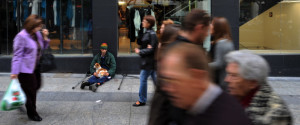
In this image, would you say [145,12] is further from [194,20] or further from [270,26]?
[194,20]

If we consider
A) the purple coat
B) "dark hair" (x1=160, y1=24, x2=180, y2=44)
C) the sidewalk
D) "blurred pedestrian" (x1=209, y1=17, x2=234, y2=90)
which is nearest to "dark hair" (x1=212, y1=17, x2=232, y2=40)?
"blurred pedestrian" (x1=209, y1=17, x2=234, y2=90)

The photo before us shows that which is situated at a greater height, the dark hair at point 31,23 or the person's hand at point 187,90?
the dark hair at point 31,23

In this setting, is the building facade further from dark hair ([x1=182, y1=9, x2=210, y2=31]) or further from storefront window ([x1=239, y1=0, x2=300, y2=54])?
dark hair ([x1=182, y1=9, x2=210, y2=31])

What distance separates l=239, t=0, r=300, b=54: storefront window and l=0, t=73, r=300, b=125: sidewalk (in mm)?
1125

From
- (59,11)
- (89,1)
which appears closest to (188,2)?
(89,1)

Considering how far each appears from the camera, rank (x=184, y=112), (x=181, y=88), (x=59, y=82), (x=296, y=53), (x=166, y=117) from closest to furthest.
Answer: (x=181, y=88) → (x=184, y=112) → (x=166, y=117) → (x=59, y=82) → (x=296, y=53)

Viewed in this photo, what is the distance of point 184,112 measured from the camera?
169 centimetres

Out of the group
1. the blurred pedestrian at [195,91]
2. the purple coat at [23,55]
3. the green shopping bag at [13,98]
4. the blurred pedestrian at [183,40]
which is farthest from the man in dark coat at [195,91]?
the purple coat at [23,55]

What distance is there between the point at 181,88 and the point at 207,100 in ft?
0.43

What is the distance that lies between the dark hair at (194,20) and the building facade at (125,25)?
25.7 feet

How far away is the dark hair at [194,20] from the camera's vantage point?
2308 mm

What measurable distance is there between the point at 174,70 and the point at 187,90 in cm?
11

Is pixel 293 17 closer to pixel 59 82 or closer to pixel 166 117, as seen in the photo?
pixel 59 82

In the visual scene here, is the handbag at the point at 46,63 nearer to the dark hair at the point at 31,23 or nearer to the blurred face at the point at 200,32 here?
the dark hair at the point at 31,23
